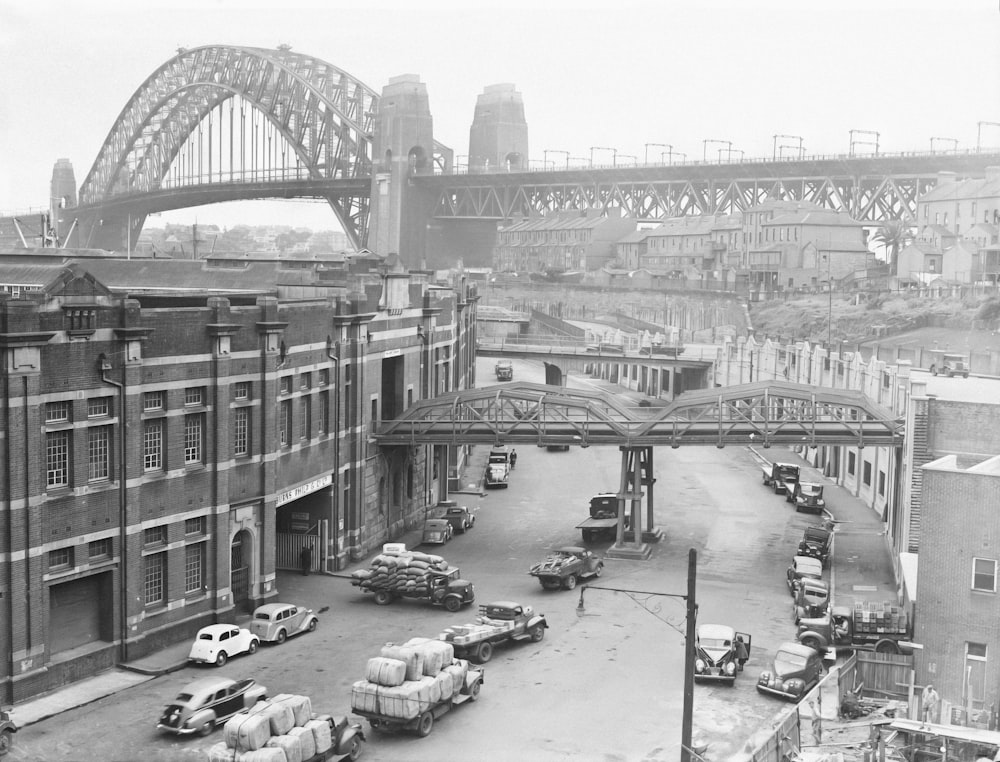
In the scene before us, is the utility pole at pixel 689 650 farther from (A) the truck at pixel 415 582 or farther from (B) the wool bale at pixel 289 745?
(A) the truck at pixel 415 582

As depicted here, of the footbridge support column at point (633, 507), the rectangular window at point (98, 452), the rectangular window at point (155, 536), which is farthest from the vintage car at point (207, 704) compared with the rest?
the footbridge support column at point (633, 507)

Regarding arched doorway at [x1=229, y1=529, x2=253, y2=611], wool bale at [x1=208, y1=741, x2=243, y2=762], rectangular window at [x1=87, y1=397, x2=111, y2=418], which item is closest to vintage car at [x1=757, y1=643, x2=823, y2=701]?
wool bale at [x1=208, y1=741, x2=243, y2=762]

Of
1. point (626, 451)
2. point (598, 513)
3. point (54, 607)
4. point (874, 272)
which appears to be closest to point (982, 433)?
point (626, 451)

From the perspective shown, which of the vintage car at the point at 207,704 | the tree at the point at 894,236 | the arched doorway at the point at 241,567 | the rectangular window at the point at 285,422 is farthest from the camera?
the tree at the point at 894,236

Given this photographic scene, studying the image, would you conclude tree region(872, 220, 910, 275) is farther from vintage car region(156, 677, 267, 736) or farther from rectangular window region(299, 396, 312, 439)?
vintage car region(156, 677, 267, 736)

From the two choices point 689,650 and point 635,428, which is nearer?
point 689,650

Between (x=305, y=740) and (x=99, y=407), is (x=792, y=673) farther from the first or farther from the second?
(x=99, y=407)

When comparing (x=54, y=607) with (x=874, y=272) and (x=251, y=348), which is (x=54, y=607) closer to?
(x=251, y=348)

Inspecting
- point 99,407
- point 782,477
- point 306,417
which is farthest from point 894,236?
point 99,407
